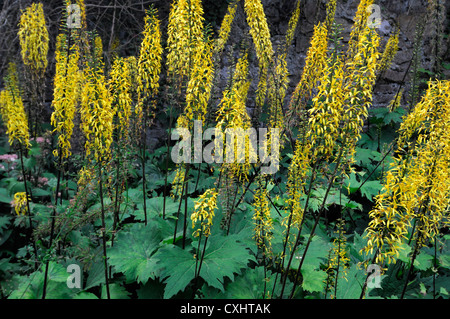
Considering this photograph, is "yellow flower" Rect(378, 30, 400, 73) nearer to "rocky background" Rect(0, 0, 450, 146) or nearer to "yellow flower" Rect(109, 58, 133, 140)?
"rocky background" Rect(0, 0, 450, 146)

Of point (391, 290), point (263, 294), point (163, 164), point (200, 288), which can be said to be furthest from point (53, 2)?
point (391, 290)

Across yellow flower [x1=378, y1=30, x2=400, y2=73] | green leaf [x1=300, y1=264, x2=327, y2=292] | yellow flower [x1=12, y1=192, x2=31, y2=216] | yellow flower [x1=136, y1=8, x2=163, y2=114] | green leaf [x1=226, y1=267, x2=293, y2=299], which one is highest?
yellow flower [x1=378, y1=30, x2=400, y2=73]

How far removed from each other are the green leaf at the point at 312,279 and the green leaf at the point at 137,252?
1.46 metres

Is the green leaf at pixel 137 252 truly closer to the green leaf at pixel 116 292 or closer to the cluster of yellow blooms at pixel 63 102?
the green leaf at pixel 116 292

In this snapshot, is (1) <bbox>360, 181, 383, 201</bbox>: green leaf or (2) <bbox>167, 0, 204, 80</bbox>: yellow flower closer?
(2) <bbox>167, 0, 204, 80</bbox>: yellow flower

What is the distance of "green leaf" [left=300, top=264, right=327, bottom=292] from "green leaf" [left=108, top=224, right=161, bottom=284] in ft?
4.79

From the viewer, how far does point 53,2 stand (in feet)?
23.5

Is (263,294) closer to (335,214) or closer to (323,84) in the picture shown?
(323,84)

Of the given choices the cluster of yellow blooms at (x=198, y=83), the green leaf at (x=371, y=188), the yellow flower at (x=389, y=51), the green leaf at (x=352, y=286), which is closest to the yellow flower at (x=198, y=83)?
the cluster of yellow blooms at (x=198, y=83)

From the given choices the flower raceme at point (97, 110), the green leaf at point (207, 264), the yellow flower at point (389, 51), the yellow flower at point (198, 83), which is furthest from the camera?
the yellow flower at point (389, 51)

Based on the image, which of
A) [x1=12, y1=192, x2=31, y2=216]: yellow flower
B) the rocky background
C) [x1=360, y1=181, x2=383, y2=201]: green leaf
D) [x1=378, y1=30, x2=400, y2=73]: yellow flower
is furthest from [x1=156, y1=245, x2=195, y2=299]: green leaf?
[x1=378, y1=30, x2=400, y2=73]: yellow flower

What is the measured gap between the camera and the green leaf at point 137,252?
9.46 ft

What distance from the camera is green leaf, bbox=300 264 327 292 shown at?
9.48 feet

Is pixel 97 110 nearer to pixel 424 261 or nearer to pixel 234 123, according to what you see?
pixel 234 123
